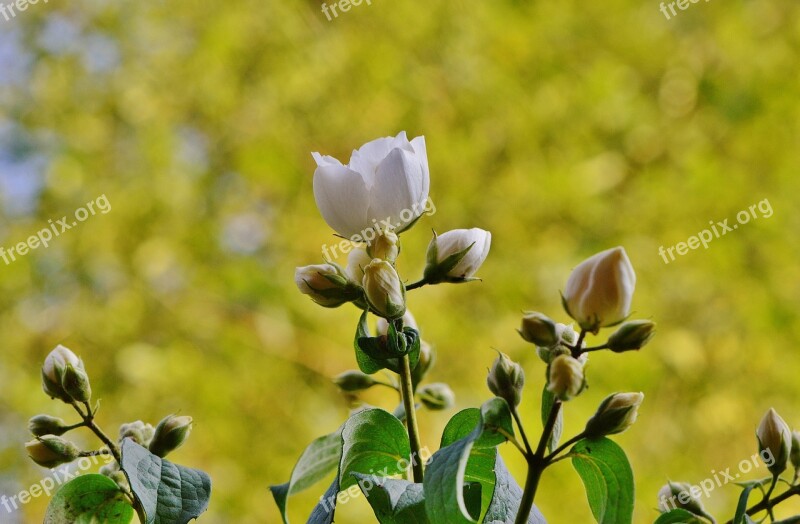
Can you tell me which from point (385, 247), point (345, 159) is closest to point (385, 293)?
point (385, 247)

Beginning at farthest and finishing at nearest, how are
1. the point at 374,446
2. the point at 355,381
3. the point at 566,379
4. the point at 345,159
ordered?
the point at 345,159, the point at 355,381, the point at 374,446, the point at 566,379

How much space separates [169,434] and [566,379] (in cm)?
23

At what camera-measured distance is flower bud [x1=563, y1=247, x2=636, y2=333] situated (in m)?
0.35

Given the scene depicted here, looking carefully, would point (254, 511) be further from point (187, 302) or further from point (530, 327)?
point (530, 327)

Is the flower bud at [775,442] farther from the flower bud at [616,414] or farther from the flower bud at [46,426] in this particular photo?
the flower bud at [46,426]

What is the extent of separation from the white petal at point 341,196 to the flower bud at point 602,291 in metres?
0.12

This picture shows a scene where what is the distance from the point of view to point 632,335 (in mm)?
376

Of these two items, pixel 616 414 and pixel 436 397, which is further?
pixel 436 397

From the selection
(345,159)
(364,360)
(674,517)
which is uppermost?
(345,159)

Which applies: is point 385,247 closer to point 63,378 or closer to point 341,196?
point 341,196

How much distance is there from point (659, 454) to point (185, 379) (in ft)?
3.14

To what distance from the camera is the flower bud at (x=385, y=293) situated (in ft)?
1.25

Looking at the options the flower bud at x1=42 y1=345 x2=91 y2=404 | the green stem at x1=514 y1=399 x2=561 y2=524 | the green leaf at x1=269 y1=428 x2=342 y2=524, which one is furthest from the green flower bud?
the green stem at x1=514 y1=399 x2=561 y2=524

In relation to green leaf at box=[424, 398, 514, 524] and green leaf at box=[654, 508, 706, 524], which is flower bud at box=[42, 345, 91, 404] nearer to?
green leaf at box=[424, 398, 514, 524]
